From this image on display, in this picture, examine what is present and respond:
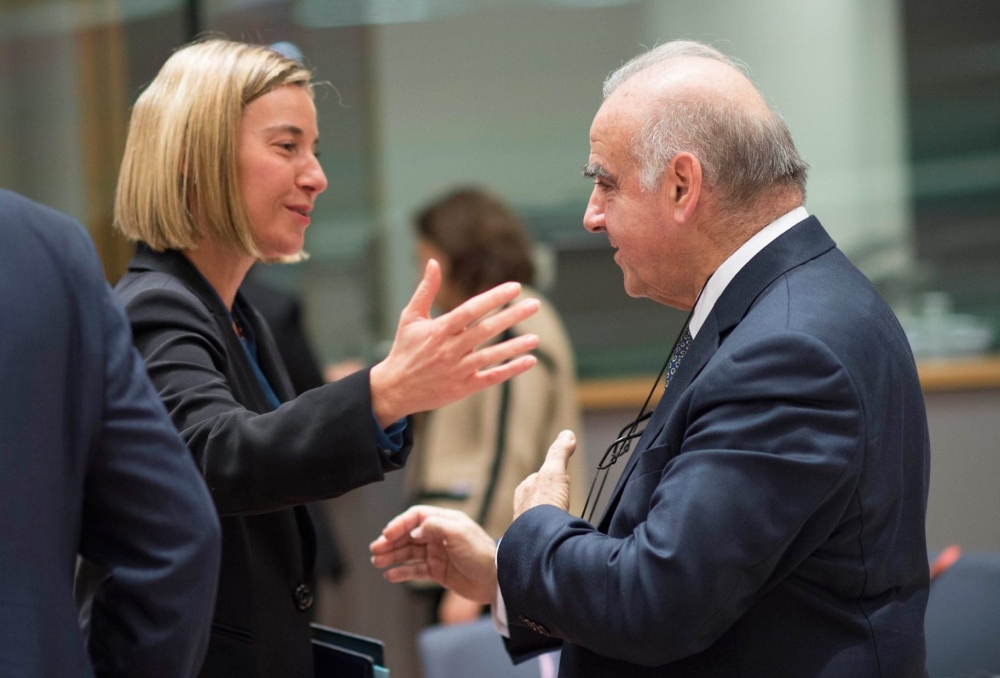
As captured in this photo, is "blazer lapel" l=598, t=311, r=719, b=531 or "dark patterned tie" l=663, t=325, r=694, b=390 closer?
"blazer lapel" l=598, t=311, r=719, b=531

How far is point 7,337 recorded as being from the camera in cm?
115

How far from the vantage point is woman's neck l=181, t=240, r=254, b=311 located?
1.88m

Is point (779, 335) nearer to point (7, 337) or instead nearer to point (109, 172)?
point (7, 337)

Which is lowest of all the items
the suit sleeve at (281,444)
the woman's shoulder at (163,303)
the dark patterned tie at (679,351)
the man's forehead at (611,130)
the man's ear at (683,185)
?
the suit sleeve at (281,444)

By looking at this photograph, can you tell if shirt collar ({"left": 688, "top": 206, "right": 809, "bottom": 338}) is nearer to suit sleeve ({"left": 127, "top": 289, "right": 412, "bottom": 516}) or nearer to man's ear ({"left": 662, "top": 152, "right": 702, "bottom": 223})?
man's ear ({"left": 662, "top": 152, "right": 702, "bottom": 223})

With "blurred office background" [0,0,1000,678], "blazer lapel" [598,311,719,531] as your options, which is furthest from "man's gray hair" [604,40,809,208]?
"blurred office background" [0,0,1000,678]

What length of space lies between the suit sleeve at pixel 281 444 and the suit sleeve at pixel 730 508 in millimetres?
324

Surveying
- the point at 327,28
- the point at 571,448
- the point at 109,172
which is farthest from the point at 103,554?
the point at 327,28

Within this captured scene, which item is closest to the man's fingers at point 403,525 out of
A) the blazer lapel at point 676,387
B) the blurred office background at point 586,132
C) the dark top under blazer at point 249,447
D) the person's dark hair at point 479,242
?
the dark top under blazer at point 249,447

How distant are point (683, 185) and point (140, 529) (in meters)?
0.87

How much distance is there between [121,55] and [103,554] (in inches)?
151

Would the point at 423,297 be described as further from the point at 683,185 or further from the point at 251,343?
the point at 251,343

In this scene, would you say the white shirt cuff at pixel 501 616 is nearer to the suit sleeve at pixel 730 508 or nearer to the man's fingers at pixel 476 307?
the suit sleeve at pixel 730 508

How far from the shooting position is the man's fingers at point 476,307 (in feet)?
4.90
